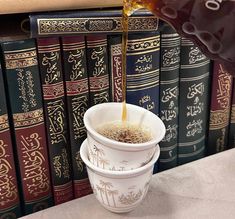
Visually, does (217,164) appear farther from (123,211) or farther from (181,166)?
(123,211)

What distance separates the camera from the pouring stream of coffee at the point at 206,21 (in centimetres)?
41

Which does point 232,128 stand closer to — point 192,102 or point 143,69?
point 192,102


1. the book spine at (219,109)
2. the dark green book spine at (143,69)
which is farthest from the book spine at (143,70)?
the book spine at (219,109)

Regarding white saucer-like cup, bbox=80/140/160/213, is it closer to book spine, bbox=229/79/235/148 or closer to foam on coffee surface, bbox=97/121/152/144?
foam on coffee surface, bbox=97/121/152/144

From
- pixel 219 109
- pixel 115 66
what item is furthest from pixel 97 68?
pixel 219 109

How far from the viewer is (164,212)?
1.99ft

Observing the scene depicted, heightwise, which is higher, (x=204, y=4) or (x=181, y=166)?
(x=204, y=4)

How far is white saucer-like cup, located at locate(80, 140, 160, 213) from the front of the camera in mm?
550

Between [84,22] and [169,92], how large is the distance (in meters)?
0.18

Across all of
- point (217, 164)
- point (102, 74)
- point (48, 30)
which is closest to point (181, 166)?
point (217, 164)

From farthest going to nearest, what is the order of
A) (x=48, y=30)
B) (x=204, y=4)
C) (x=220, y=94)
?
(x=220, y=94)
(x=48, y=30)
(x=204, y=4)

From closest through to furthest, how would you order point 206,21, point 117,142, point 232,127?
point 206,21 → point 117,142 → point 232,127

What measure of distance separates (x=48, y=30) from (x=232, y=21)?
0.22 metres

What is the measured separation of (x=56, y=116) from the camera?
0.59 metres
